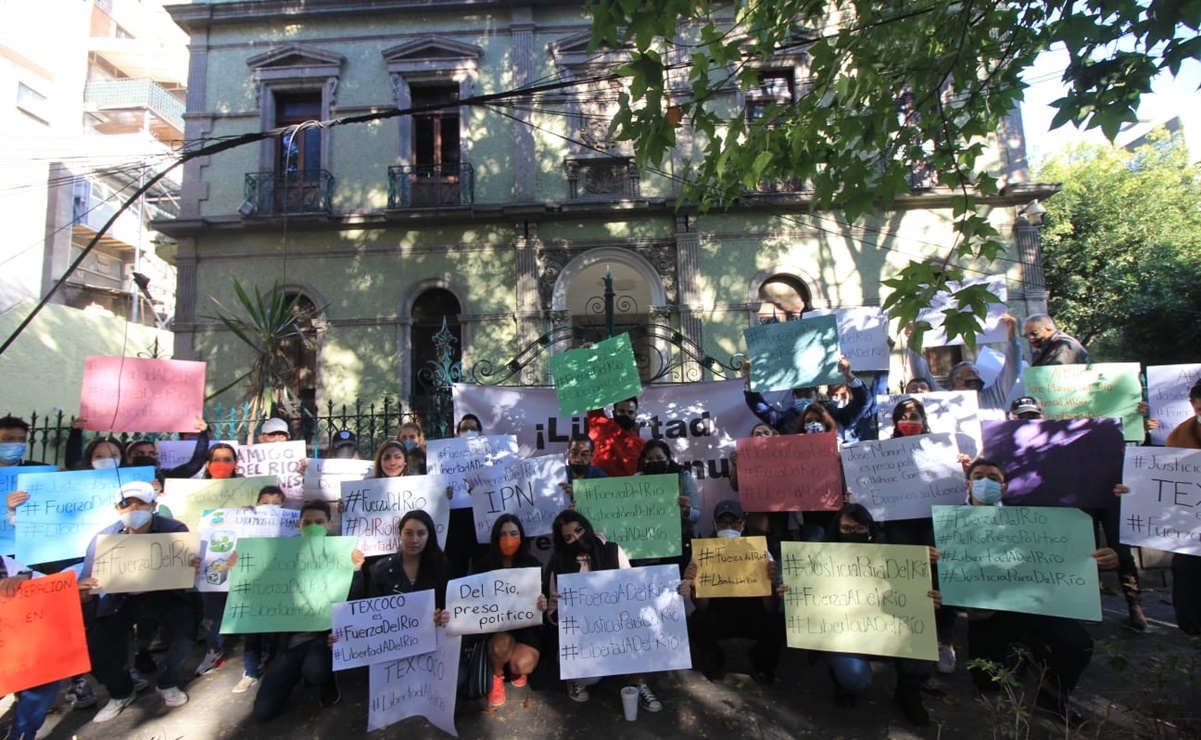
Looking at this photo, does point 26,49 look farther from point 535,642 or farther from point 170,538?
point 535,642

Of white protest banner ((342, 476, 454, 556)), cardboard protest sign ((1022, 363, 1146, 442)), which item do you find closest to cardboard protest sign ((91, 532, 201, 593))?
white protest banner ((342, 476, 454, 556))

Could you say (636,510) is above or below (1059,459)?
below

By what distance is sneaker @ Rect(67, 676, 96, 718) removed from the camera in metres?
4.23

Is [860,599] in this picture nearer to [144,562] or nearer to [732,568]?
[732,568]

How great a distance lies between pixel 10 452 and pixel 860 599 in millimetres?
6187

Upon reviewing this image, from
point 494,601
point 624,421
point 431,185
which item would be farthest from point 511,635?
point 431,185

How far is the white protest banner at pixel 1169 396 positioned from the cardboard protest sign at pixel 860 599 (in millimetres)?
3562

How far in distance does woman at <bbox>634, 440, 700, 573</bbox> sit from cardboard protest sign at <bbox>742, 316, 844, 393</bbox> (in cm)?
121

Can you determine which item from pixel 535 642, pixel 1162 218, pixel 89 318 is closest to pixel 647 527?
pixel 535 642

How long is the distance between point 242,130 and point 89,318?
6.39 m

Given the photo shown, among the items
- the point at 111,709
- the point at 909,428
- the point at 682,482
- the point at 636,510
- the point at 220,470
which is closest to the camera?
the point at 111,709

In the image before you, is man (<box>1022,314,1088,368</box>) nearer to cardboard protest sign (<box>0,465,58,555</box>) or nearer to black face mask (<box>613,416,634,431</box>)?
black face mask (<box>613,416,634,431</box>)

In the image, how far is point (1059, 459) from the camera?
4246mm

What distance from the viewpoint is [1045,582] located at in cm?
357
